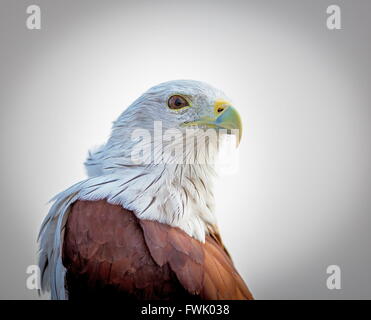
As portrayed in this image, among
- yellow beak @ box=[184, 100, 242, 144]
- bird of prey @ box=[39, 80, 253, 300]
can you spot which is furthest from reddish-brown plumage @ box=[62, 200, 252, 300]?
yellow beak @ box=[184, 100, 242, 144]

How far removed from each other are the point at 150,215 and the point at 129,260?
184 millimetres

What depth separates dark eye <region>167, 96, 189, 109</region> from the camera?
1633 mm

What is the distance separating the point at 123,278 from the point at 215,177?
2.06 ft

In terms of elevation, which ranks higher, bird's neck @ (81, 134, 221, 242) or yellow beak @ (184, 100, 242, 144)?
yellow beak @ (184, 100, 242, 144)

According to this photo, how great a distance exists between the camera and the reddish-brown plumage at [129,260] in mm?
1372

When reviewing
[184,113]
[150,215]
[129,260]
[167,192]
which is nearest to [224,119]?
[184,113]

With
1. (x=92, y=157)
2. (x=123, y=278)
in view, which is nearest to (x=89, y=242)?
(x=123, y=278)

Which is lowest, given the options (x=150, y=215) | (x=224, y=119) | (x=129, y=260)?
(x=129, y=260)

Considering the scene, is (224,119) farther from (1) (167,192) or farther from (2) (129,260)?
(2) (129,260)

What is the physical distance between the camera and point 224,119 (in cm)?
160

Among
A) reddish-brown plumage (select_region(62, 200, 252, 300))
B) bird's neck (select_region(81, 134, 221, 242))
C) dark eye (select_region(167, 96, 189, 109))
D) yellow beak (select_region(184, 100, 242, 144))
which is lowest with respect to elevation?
reddish-brown plumage (select_region(62, 200, 252, 300))

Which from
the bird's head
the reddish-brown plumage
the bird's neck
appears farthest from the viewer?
the bird's head

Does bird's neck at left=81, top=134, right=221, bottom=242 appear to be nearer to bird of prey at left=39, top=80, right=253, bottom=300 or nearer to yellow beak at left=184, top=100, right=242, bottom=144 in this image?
bird of prey at left=39, top=80, right=253, bottom=300

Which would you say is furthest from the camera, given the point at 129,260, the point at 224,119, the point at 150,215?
the point at 224,119
